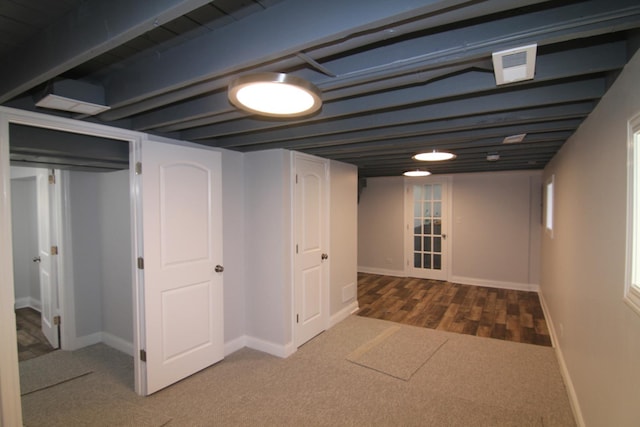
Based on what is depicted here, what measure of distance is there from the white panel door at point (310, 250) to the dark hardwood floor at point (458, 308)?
102cm

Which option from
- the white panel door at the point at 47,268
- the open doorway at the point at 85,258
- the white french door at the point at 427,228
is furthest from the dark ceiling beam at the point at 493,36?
the white french door at the point at 427,228

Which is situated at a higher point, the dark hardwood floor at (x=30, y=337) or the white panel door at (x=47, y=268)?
the white panel door at (x=47, y=268)

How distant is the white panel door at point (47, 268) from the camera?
3658 millimetres

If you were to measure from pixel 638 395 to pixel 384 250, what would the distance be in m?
5.91

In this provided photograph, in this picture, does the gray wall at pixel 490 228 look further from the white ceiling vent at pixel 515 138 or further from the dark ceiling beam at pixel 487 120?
the dark ceiling beam at pixel 487 120

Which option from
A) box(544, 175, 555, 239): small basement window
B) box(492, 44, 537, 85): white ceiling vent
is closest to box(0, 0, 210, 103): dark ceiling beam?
box(492, 44, 537, 85): white ceiling vent

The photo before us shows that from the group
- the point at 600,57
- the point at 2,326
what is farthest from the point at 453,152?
the point at 2,326

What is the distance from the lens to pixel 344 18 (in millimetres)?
1092

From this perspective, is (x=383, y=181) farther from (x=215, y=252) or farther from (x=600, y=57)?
(x=600, y=57)

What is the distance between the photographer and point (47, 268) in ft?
12.5

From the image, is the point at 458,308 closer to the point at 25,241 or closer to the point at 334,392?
the point at 334,392

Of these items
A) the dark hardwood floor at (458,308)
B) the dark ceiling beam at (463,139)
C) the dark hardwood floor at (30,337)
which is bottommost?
the dark hardwood floor at (30,337)

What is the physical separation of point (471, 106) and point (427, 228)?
4.98m

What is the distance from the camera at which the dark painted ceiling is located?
1112 millimetres
